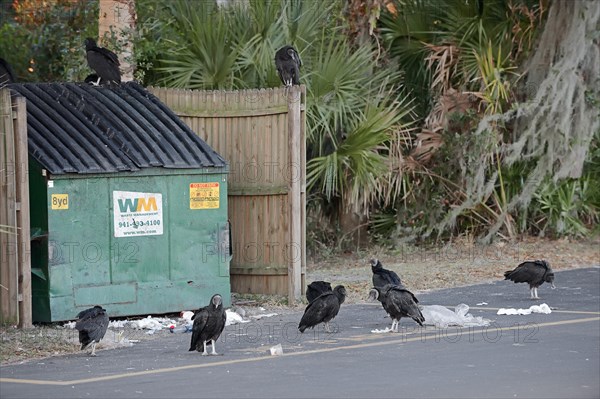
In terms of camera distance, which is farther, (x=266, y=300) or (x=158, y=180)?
(x=266, y=300)

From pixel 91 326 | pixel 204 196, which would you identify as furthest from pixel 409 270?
pixel 91 326

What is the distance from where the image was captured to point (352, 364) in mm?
10164

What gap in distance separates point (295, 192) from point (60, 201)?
293cm

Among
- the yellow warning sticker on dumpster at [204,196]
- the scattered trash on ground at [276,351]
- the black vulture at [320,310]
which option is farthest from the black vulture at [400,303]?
the yellow warning sticker on dumpster at [204,196]

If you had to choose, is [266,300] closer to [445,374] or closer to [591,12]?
[445,374]

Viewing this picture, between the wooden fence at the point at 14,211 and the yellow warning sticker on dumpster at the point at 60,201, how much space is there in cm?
33

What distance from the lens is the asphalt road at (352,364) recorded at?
354 inches

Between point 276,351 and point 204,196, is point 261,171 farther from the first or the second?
point 276,351

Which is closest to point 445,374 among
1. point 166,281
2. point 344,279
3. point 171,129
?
point 166,281

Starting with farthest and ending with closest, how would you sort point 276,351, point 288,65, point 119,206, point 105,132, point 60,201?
point 288,65
point 105,132
point 119,206
point 60,201
point 276,351

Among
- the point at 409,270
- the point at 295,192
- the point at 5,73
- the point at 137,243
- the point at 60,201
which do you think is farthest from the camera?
the point at 409,270

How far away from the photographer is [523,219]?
1962 cm

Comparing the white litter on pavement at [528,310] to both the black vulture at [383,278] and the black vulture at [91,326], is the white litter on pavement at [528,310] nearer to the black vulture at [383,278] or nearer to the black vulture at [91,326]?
the black vulture at [383,278]

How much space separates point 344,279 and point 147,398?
7.85 meters
